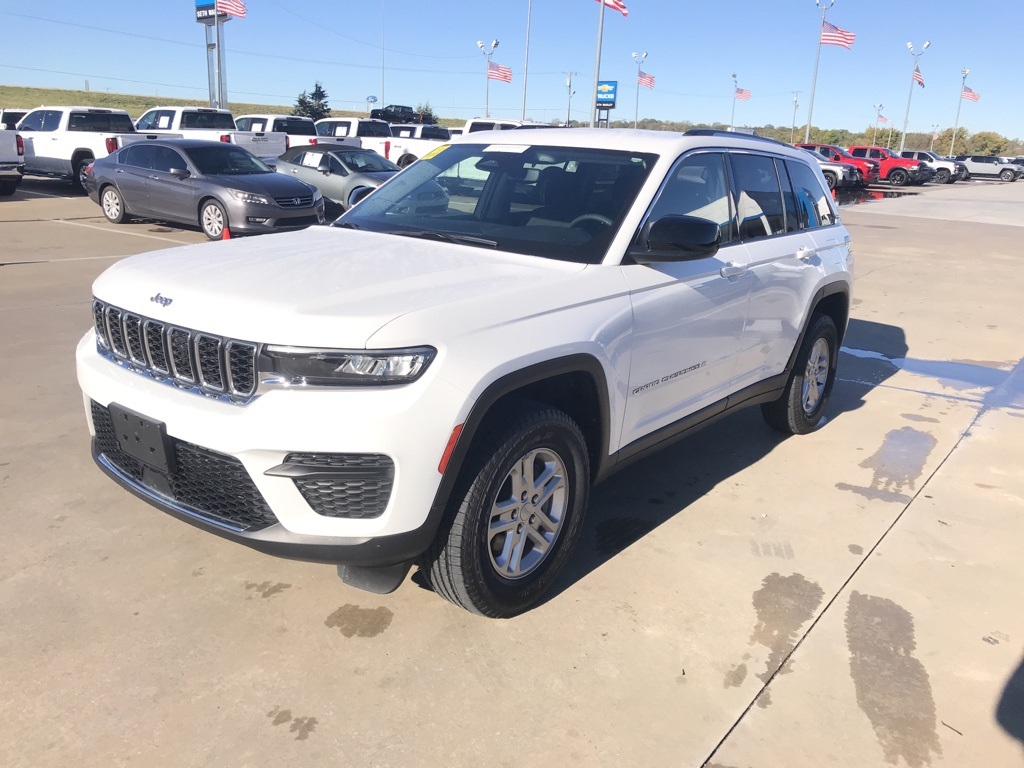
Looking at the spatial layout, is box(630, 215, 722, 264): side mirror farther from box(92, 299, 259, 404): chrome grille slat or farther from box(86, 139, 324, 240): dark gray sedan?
box(86, 139, 324, 240): dark gray sedan

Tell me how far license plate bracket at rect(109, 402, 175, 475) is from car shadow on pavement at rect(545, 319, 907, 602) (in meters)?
1.61

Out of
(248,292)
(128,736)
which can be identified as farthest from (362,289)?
(128,736)

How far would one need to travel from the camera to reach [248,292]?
2736 mm

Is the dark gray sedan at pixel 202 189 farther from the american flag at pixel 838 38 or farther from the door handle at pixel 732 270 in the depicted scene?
the american flag at pixel 838 38

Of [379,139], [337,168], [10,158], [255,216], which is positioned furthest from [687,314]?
[379,139]

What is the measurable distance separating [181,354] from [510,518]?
1.30 meters

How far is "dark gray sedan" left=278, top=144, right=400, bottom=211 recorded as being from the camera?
16.3 m

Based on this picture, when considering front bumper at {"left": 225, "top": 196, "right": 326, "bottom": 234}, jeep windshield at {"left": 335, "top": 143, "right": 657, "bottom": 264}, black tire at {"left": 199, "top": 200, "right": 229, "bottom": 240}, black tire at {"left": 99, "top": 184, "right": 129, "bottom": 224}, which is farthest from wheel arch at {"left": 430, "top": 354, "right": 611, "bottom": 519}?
black tire at {"left": 99, "top": 184, "right": 129, "bottom": 224}

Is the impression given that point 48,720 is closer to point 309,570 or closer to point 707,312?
point 309,570

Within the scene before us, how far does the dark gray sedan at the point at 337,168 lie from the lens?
16.3m

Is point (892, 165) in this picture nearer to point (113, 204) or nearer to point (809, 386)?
point (113, 204)

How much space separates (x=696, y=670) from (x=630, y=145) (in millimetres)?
2373

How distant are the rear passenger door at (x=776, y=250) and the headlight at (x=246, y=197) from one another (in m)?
9.25

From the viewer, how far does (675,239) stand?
10.9 feet
